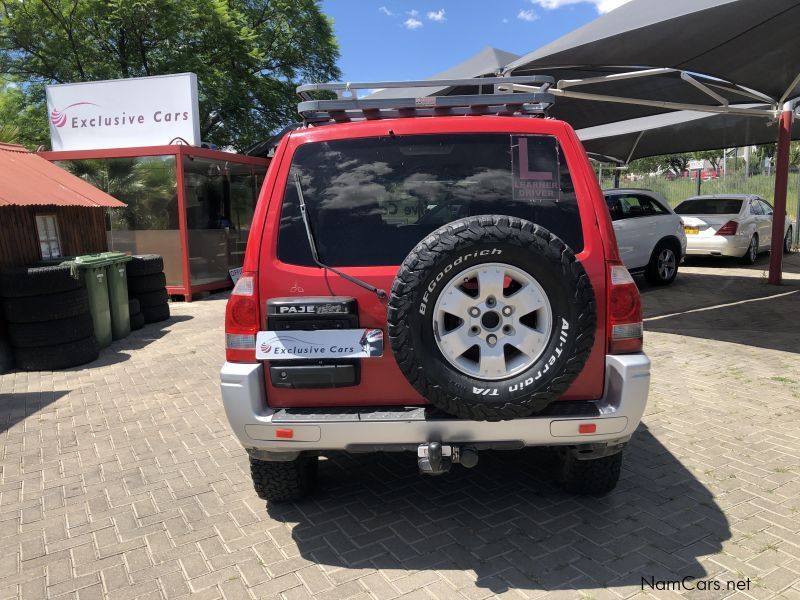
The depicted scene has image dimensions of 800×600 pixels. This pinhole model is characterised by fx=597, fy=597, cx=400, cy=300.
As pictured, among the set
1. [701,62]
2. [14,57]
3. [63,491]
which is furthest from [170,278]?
[14,57]

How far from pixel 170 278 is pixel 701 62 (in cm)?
958

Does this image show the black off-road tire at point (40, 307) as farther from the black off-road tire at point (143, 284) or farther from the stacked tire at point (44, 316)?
the black off-road tire at point (143, 284)

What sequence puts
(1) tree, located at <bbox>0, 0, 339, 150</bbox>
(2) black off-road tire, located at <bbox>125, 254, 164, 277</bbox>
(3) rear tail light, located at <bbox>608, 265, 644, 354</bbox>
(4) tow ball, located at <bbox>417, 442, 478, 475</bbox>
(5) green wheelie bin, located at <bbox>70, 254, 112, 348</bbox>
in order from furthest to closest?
1. (1) tree, located at <bbox>0, 0, 339, 150</bbox>
2. (2) black off-road tire, located at <bbox>125, 254, 164, 277</bbox>
3. (5) green wheelie bin, located at <bbox>70, 254, 112, 348</bbox>
4. (3) rear tail light, located at <bbox>608, 265, 644, 354</bbox>
5. (4) tow ball, located at <bbox>417, 442, 478, 475</bbox>

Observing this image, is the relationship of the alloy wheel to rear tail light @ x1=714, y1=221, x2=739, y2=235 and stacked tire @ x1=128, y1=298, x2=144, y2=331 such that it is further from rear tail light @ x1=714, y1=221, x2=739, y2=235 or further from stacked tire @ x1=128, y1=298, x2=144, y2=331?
rear tail light @ x1=714, y1=221, x2=739, y2=235

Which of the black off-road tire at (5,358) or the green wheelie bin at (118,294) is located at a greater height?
the green wheelie bin at (118,294)

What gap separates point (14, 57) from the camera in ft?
73.7

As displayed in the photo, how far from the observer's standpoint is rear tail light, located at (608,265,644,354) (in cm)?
276

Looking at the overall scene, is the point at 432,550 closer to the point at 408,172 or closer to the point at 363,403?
the point at 363,403

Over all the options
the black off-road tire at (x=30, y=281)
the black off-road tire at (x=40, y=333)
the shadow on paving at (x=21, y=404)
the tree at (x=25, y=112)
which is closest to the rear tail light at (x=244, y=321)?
the shadow on paving at (x=21, y=404)

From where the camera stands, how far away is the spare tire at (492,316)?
2.48 m

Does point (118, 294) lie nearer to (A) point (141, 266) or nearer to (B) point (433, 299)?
(A) point (141, 266)

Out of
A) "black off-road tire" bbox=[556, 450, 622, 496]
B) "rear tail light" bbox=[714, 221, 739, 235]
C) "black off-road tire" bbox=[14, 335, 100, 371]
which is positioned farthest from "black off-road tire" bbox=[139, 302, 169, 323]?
"rear tail light" bbox=[714, 221, 739, 235]

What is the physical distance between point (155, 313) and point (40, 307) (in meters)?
2.66

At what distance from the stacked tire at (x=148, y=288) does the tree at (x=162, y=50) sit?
15.6 metres
